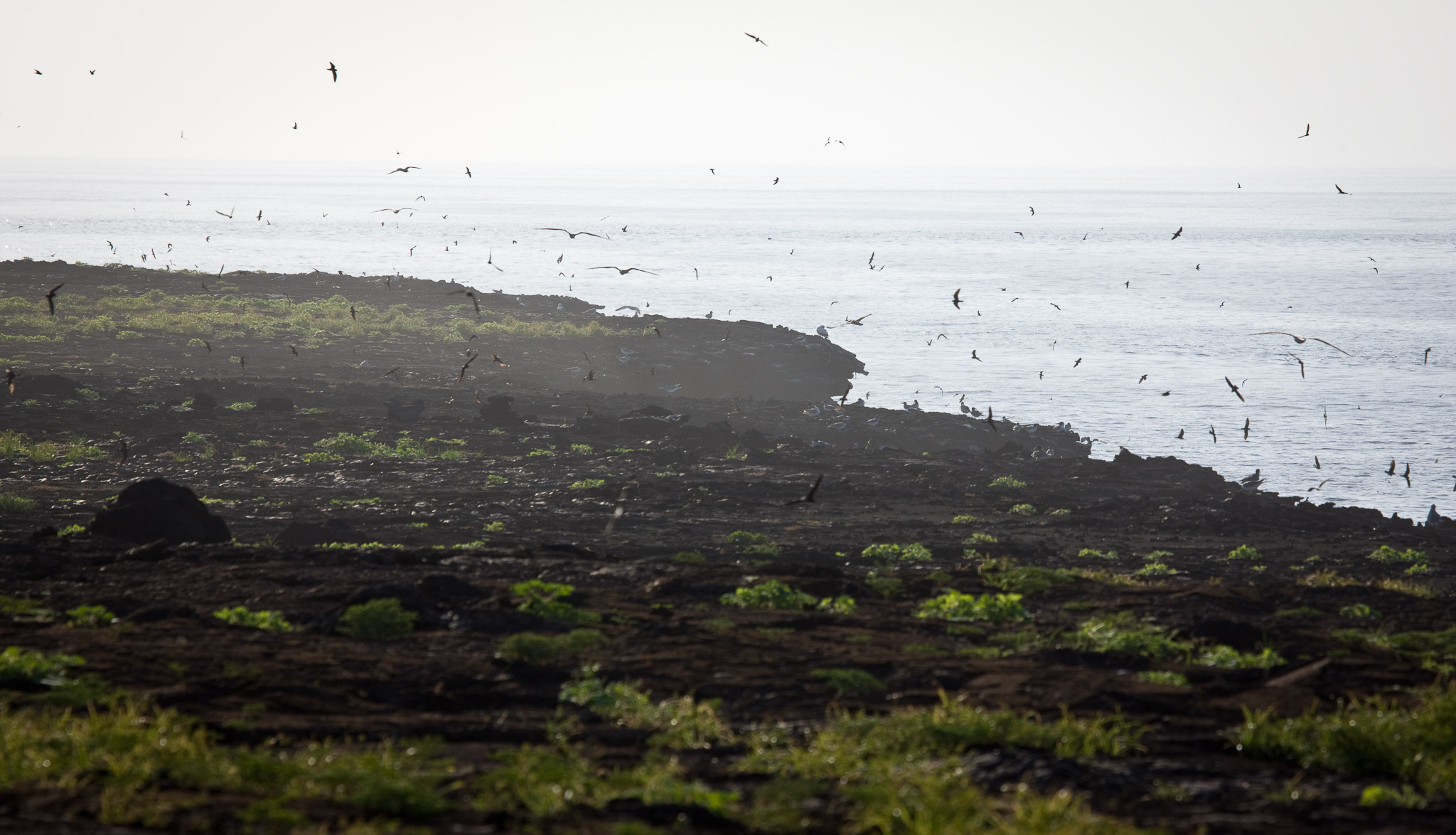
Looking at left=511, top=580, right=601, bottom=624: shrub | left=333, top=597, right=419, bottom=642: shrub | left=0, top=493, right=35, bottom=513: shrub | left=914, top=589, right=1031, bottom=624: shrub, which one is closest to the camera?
left=333, top=597, right=419, bottom=642: shrub

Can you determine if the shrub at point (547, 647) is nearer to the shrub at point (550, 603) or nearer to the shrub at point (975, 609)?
the shrub at point (550, 603)

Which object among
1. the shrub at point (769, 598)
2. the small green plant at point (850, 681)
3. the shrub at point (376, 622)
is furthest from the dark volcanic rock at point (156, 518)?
the small green plant at point (850, 681)

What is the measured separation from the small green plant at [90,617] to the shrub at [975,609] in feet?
33.7

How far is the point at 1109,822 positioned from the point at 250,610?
1086cm

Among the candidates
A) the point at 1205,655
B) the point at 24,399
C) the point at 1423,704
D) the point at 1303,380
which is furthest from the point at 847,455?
the point at 1303,380

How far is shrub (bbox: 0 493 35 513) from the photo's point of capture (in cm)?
2178

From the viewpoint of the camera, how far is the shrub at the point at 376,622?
42.0ft

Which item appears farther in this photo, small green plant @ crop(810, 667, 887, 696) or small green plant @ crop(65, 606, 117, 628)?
small green plant @ crop(65, 606, 117, 628)

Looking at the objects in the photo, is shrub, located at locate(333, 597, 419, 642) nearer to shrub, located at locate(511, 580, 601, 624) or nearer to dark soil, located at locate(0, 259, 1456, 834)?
dark soil, located at locate(0, 259, 1456, 834)

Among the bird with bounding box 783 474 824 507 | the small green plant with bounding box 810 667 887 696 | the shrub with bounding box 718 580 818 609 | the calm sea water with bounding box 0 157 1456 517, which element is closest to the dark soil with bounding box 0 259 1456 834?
the small green plant with bounding box 810 667 887 696

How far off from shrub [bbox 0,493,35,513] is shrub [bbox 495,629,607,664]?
49.2 feet

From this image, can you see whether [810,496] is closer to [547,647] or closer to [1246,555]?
[547,647]

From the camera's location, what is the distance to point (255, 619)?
13148 mm

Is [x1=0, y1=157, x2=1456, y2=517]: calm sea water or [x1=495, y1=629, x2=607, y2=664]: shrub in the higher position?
[x1=0, y1=157, x2=1456, y2=517]: calm sea water
